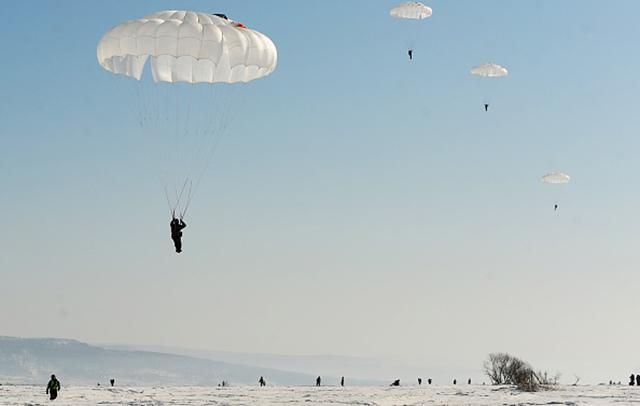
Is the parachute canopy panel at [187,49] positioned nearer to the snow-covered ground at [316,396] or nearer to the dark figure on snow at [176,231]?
the dark figure on snow at [176,231]

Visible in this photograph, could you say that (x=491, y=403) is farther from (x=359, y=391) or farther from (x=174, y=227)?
(x=174, y=227)

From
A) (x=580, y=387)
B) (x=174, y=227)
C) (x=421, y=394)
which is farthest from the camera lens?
(x=580, y=387)

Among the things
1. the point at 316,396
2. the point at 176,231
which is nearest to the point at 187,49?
the point at 176,231

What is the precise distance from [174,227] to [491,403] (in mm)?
12560

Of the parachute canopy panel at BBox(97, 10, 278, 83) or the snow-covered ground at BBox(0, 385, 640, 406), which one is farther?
the snow-covered ground at BBox(0, 385, 640, 406)

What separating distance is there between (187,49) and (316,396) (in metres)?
16.2

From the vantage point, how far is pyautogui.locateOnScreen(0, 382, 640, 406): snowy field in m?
34.7

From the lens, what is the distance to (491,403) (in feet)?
114

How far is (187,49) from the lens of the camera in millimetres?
28594

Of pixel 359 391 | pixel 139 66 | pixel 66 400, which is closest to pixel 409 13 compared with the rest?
pixel 359 391

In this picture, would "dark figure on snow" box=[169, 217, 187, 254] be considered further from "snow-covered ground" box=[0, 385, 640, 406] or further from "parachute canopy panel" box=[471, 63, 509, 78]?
"parachute canopy panel" box=[471, 63, 509, 78]

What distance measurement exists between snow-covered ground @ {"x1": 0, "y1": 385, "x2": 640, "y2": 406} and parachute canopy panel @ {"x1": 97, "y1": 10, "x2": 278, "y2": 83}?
11137 millimetres

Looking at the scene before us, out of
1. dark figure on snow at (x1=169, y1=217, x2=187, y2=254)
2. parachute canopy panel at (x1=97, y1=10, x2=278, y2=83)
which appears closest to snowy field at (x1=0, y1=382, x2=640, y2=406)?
dark figure on snow at (x1=169, y1=217, x2=187, y2=254)

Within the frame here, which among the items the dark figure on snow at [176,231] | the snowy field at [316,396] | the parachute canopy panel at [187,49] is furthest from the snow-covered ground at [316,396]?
the parachute canopy panel at [187,49]
